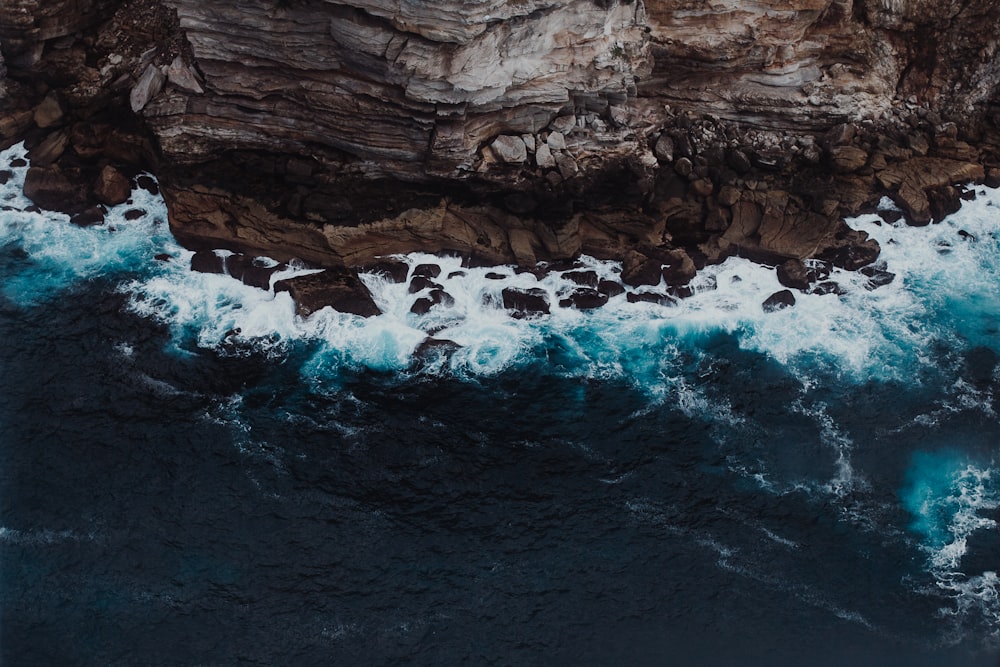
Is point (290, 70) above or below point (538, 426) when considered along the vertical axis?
above

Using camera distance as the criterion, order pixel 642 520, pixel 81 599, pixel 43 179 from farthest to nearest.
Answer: pixel 43 179
pixel 642 520
pixel 81 599

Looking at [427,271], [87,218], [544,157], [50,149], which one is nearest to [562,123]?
[544,157]

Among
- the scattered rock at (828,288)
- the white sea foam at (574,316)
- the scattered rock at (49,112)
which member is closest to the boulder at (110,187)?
the white sea foam at (574,316)

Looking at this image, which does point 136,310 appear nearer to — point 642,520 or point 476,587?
point 476,587

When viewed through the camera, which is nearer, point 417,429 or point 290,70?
point 417,429

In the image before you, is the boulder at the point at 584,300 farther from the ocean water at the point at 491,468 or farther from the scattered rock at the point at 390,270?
the scattered rock at the point at 390,270

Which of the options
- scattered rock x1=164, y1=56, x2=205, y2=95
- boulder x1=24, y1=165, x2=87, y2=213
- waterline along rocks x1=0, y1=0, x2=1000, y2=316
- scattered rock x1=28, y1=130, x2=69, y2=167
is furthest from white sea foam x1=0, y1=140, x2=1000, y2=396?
scattered rock x1=164, y1=56, x2=205, y2=95

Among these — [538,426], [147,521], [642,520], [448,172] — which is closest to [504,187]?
[448,172]
